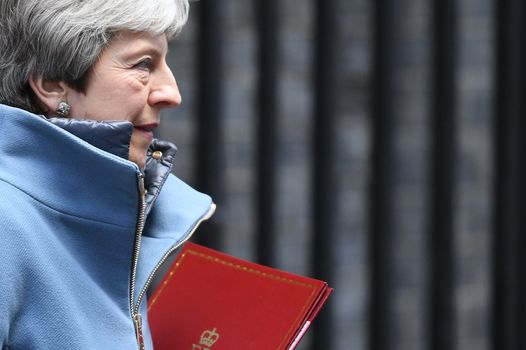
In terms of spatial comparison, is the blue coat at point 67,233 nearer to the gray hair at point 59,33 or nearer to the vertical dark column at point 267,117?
the gray hair at point 59,33

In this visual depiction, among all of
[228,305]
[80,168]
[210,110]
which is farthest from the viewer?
[210,110]

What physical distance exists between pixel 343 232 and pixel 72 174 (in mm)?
1645

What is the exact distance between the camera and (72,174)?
1.68 metres

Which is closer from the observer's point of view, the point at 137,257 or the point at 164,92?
the point at 137,257

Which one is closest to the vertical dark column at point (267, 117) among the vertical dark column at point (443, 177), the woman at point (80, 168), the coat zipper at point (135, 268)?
the vertical dark column at point (443, 177)

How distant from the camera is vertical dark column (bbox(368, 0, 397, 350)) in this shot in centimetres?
323

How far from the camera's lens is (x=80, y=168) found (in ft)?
5.49

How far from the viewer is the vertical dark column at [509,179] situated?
132 inches

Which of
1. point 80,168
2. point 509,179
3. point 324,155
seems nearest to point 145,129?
point 80,168

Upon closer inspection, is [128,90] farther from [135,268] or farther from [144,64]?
[135,268]

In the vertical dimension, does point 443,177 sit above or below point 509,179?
below

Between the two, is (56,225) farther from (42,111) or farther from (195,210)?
(195,210)

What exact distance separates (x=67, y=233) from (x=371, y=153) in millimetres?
1699

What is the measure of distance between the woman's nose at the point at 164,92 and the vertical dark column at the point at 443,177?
155 cm
